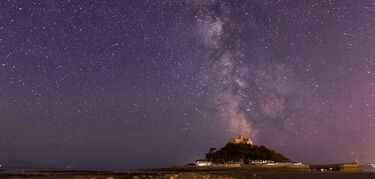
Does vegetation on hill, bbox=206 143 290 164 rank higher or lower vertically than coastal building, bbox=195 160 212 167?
higher

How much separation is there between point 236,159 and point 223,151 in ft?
43.3

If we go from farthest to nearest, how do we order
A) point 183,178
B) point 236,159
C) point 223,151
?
point 223,151 → point 236,159 → point 183,178

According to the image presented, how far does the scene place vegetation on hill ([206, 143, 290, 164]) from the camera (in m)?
163

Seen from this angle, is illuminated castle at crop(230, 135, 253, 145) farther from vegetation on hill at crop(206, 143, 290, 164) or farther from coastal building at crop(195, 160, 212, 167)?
coastal building at crop(195, 160, 212, 167)

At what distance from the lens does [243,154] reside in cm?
16562

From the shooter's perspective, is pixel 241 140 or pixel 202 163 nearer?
pixel 202 163

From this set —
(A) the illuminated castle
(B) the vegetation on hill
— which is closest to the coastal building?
(B) the vegetation on hill

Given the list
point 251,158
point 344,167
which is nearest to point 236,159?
point 251,158

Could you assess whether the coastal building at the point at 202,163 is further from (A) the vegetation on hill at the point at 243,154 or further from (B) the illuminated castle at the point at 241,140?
(B) the illuminated castle at the point at 241,140

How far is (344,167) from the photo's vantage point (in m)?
136

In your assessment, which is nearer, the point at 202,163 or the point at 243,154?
the point at 202,163

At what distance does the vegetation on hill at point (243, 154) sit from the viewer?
163m

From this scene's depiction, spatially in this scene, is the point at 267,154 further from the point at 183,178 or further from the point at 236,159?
the point at 183,178

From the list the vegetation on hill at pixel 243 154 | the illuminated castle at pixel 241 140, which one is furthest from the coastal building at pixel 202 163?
the illuminated castle at pixel 241 140
